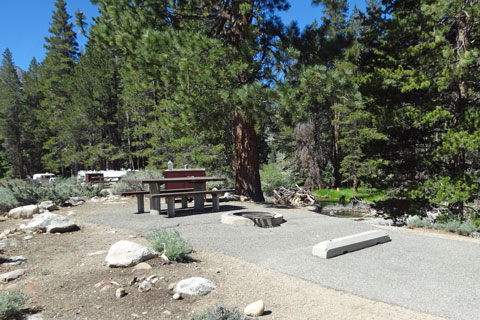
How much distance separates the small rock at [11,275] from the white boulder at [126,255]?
38.2 inches

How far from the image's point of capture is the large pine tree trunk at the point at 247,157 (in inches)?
425

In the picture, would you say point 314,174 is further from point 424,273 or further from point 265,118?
point 424,273

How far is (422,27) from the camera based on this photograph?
8.56 m

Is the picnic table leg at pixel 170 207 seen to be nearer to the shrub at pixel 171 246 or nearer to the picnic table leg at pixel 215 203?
the picnic table leg at pixel 215 203

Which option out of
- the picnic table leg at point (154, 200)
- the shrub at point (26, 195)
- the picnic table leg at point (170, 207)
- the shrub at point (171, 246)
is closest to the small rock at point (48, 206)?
the shrub at point (26, 195)

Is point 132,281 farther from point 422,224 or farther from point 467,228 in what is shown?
point 422,224

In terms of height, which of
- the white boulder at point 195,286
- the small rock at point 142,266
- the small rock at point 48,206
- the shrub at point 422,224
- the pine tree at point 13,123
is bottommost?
the shrub at point 422,224

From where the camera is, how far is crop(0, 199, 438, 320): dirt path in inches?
121

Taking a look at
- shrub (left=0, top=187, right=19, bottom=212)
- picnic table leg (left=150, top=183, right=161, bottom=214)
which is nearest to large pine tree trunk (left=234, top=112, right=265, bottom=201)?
picnic table leg (left=150, top=183, right=161, bottom=214)

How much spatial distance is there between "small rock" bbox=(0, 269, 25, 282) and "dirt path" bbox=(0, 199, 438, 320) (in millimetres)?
82

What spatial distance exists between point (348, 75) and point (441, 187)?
11.3 ft

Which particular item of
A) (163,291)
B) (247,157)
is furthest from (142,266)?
(247,157)

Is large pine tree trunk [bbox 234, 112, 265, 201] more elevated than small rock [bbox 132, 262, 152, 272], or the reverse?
large pine tree trunk [bbox 234, 112, 265, 201]

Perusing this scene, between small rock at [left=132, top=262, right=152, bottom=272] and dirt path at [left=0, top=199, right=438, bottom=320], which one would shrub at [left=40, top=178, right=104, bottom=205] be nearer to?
dirt path at [left=0, top=199, right=438, bottom=320]
